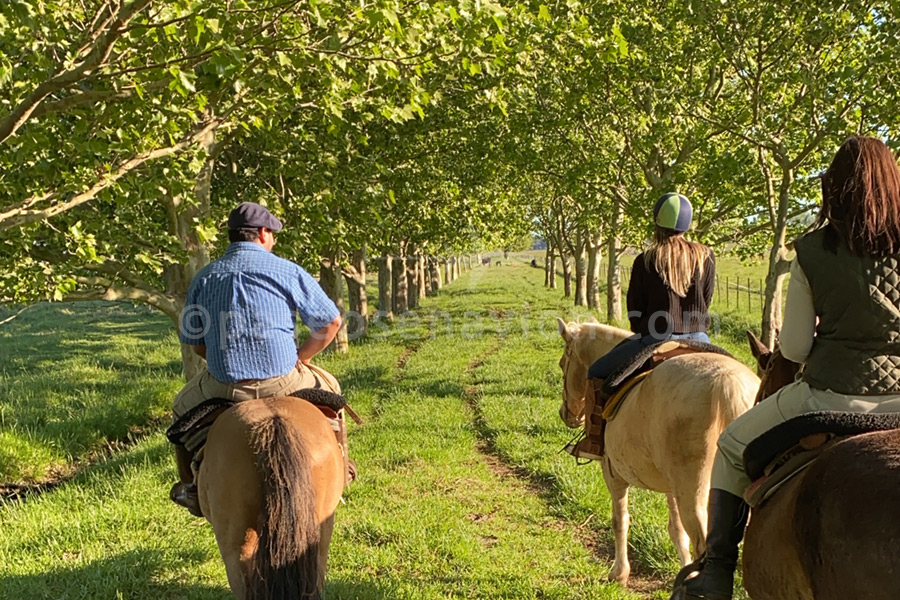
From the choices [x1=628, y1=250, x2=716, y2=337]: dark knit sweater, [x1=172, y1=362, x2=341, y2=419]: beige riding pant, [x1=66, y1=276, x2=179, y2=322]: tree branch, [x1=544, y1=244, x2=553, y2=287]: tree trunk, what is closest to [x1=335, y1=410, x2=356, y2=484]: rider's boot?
[x1=172, y1=362, x2=341, y2=419]: beige riding pant

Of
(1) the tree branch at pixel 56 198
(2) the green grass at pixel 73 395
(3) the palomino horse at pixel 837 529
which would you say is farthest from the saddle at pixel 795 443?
(2) the green grass at pixel 73 395

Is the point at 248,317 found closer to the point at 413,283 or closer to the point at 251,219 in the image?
the point at 251,219

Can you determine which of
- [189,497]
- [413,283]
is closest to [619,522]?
[189,497]

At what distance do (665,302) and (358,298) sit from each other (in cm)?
1897

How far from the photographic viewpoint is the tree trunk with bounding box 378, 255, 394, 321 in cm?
2745

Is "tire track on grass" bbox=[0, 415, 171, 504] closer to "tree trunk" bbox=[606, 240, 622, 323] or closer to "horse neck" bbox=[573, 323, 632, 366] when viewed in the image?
"horse neck" bbox=[573, 323, 632, 366]

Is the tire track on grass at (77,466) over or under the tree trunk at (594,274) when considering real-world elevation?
under

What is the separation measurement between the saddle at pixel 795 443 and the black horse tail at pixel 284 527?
228 cm

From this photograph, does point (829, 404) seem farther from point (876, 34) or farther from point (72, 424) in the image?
point (72, 424)

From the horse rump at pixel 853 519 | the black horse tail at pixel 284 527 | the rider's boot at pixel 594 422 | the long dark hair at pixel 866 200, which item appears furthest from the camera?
the rider's boot at pixel 594 422

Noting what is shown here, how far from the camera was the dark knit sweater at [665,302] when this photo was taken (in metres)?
4.68

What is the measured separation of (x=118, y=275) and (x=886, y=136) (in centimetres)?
1362

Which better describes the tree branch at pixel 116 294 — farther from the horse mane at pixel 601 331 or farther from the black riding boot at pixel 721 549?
the black riding boot at pixel 721 549

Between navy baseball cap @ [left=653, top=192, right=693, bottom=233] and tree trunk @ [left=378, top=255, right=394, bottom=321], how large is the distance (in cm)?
2244
